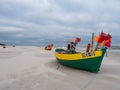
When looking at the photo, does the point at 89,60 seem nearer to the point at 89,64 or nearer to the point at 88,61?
the point at 88,61

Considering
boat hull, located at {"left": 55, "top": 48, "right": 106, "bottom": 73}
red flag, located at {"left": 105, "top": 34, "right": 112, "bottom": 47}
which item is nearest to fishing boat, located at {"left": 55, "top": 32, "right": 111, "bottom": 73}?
boat hull, located at {"left": 55, "top": 48, "right": 106, "bottom": 73}

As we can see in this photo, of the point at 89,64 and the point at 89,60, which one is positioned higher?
the point at 89,60

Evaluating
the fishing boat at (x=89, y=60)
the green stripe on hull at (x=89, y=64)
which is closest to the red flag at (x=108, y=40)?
the fishing boat at (x=89, y=60)

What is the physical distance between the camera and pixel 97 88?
679 cm

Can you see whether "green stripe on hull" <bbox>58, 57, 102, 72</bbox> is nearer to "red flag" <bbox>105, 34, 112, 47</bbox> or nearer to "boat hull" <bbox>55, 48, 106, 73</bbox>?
"boat hull" <bbox>55, 48, 106, 73</bbox>

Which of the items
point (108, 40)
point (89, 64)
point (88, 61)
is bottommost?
point (89, 64)

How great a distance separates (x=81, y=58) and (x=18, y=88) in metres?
4.40

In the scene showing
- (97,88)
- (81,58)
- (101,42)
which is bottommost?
(97,88)

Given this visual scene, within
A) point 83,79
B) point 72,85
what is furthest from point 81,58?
point 72,85

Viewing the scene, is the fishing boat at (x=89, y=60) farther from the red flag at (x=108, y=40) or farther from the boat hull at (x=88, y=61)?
the red flag at (x=108, y=40)

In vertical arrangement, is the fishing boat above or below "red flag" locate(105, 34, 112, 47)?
below

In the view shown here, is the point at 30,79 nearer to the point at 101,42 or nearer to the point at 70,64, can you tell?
the point at 70,64

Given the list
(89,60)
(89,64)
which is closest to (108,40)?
(89,60)

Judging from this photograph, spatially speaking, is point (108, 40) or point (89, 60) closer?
point (89, 60)
